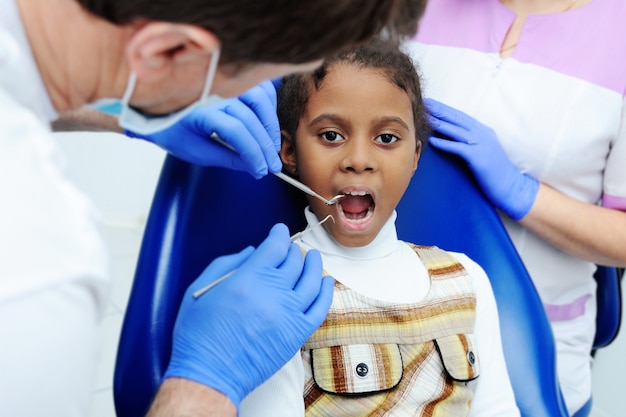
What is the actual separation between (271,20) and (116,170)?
2866mm

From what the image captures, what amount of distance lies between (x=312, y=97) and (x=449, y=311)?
46cm

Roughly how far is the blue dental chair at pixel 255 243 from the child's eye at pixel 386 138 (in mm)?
209

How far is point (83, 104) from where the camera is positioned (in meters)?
0.70

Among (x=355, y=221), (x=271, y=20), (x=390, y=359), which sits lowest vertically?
(x=390, y=359)

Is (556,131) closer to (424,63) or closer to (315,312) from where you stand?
(424,63)

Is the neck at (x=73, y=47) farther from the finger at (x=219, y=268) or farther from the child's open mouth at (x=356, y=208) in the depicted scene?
the child's open mouth at (x=356, y=208)

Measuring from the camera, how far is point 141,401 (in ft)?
3.33

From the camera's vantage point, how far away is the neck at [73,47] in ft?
1.98

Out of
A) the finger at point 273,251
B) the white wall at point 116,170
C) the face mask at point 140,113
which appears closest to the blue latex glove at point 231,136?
the finger at point 273,251

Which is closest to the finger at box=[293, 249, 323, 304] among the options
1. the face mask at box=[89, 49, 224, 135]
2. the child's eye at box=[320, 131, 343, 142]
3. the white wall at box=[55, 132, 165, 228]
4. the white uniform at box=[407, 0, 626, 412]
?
the child's eye at box=[320, 131, 343, 142]

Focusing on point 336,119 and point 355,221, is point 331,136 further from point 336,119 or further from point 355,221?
point 355,221

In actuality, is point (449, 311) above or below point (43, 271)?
below

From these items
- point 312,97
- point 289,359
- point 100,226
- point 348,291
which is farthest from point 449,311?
point 100,226

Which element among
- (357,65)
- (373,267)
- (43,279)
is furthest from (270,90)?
(43,279)
